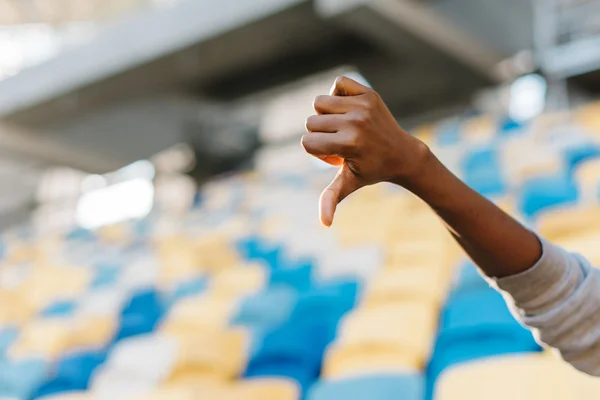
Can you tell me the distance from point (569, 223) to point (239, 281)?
0.59 meters

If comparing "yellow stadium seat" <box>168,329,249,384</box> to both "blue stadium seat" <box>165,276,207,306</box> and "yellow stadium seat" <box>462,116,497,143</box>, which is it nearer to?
"blue stadium seat" <box>165,276,207,306</box>

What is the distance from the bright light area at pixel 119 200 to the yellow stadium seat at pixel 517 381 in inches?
105

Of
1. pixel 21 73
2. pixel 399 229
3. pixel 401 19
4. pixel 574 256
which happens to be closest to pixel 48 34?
pixel 21 73

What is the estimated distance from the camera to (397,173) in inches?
12.8

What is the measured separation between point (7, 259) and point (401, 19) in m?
1.48

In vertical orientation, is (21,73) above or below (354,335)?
above

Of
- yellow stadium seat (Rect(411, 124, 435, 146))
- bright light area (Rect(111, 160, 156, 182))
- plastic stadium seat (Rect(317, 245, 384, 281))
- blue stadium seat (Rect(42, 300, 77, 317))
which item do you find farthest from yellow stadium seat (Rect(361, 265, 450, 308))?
bright light area (Rect(111, 160, 156, 182))

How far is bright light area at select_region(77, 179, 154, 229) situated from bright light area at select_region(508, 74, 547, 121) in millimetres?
1719

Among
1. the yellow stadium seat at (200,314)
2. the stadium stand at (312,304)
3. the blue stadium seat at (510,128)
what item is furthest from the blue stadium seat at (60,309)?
the blue stadium seat at (510,128)

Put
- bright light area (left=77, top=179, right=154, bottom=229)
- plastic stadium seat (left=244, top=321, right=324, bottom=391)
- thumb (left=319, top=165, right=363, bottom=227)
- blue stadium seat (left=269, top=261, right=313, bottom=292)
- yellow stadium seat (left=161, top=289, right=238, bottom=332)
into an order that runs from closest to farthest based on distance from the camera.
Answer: thumb (left=319, top=165, right=363, bottom=227), plastic stadium seat (left=244, top=321, right=324, bottom=391), yellow stadium seat (left=161, top=289, right=238, bottom=332), blue stadium seat (left=269, top=261, right=313, bottom=292), bright light area (left=77, top=179, right=154, bottom=229)

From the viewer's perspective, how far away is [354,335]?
0.70 metres

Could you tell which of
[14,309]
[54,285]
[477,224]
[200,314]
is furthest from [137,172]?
[477,224]

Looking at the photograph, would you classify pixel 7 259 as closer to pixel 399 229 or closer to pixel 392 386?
pixel 399 229

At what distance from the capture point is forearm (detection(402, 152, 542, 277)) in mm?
338
